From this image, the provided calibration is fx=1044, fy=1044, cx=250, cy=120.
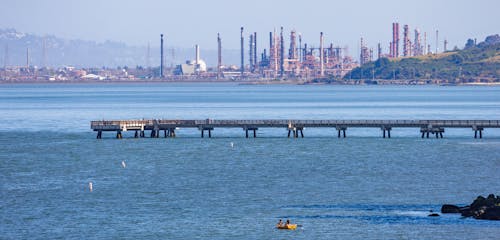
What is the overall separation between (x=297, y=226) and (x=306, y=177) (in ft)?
75.4

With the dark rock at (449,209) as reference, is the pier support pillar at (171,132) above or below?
above

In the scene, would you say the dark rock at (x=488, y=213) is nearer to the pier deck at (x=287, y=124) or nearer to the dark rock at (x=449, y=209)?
the dark rock at (x=449, y=209)

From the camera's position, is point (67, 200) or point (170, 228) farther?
point (67, 200)

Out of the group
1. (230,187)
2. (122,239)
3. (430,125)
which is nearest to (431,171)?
(230,187)

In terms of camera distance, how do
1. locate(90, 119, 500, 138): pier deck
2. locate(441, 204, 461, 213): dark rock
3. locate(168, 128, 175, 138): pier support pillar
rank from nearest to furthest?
1. locate(441, 204, 461, 213): dark rock
2. locate(90, 119, 500, 138): pier deck
3. locate(168, 128, 175, 138): pier support pillar

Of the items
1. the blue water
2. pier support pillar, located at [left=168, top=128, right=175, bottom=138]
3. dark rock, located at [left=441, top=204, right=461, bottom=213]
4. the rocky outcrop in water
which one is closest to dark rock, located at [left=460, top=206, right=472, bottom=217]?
the rocky outcrop in water

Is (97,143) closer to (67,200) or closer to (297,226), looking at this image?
(67,200)

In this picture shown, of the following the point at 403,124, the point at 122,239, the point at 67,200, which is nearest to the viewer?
the point at 122,239

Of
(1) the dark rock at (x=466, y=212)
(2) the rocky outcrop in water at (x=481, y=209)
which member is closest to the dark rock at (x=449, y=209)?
(2) the rocky outcrop in water at (x=481, y=209)

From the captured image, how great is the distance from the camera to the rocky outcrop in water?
5500 cm

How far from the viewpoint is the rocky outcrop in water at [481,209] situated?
55.0m

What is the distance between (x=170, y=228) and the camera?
181ft

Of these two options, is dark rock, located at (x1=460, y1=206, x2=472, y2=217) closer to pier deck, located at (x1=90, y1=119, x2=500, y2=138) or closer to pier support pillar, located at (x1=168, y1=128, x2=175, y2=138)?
pier deck, located at (x1=90, y1=119, x2=500, y2=138)

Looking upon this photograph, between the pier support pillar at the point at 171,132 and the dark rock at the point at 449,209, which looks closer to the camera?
the dark rock at the point at 449,209
